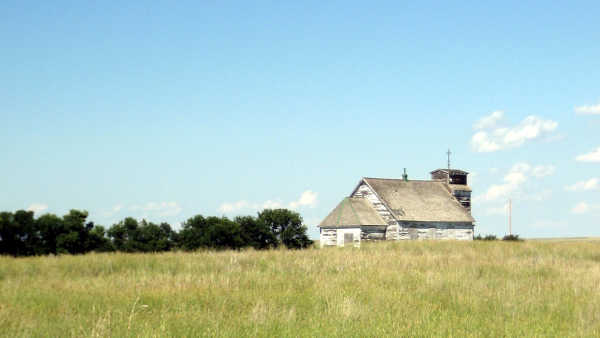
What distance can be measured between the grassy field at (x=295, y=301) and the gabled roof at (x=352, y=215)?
24943mm

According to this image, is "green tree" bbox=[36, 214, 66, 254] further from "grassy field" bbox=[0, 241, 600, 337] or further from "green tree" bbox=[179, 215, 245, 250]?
"grassy field" bbox=[0, 241, 600, 337]

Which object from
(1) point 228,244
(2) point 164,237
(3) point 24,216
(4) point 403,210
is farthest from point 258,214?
(4) point 403,210

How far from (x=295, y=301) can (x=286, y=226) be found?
19.1 meters

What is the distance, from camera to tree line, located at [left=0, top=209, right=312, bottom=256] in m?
23.8

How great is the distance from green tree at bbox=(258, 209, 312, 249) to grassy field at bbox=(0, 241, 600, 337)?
11.9m

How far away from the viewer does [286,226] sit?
3027 centimetres

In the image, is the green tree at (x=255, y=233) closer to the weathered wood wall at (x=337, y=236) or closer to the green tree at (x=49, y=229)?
the green tree at (x=49, y=229)

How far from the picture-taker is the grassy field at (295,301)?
29.5 feet

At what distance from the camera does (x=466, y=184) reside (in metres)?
51.0

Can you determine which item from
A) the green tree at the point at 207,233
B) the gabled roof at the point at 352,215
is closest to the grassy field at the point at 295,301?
the green tree at the point at 207,233

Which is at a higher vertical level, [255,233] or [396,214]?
[396,214]

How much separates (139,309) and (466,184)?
44.6 meters

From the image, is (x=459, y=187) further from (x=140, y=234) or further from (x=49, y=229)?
(x=49, y=229)


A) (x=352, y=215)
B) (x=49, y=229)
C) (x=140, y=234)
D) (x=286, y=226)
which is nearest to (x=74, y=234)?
(x=49, y=229)
